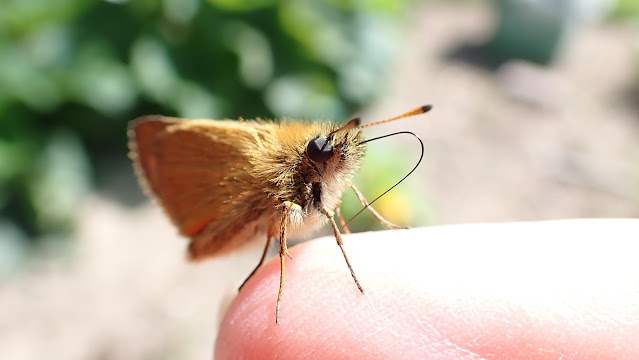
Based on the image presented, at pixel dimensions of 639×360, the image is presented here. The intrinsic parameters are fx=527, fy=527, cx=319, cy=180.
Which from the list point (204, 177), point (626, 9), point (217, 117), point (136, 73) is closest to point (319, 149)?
point (204, 177)

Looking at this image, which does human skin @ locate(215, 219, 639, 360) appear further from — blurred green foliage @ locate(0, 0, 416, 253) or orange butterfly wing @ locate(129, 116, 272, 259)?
blurred green foliage @ locate(0, 0, 416, 253)

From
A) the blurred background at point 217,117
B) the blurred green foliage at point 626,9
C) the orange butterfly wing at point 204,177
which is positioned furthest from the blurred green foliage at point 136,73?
the blurred green foliage at point 626,9

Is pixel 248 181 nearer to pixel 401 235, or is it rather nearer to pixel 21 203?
pixel 401 235

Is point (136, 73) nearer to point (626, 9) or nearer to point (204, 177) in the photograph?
point (204, 177)

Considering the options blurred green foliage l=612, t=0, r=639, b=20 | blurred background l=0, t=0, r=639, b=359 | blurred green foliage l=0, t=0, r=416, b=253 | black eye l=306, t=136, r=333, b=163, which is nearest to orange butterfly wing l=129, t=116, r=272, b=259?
black eye l=306, t=136, r=333, b=163

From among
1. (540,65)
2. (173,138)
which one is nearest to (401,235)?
(173,138)

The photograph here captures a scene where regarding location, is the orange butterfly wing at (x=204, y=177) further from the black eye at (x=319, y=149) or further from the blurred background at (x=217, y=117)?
the blurred background at (x=217, y=117)
